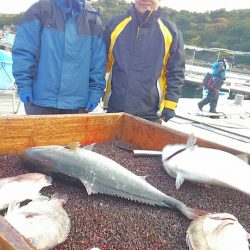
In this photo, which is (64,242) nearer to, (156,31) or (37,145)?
(37,145)

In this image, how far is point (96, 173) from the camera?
2510mm

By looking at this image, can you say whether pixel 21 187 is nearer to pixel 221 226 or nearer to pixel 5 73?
pixel 221 226

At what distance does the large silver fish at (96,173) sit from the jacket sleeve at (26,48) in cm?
145

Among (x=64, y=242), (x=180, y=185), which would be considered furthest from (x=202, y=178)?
(x=64, y=242)

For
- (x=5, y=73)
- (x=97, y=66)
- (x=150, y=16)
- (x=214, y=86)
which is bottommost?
(x=214, y=86)

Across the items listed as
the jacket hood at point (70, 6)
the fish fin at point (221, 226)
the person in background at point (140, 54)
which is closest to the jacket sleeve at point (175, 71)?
the person in background at point (140, 54)

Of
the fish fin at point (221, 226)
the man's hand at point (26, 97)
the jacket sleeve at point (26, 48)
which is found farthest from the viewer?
the man's hand at point (26, 97)

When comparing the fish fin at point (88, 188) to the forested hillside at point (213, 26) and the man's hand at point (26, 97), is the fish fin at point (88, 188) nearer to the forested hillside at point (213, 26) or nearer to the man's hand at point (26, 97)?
the man's hand at point (26, 97)

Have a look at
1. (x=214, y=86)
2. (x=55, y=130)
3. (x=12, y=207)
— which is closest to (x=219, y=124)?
(x=214, y=86)

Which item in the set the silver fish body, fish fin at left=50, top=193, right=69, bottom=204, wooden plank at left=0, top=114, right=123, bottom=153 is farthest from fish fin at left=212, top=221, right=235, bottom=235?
wooden plank at left=0, top=114, right=123, bottom=153

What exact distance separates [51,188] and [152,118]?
7.14 ft

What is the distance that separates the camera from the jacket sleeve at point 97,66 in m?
4.01

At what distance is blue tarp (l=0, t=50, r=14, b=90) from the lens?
9734 mm

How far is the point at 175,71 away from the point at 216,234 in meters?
2.69
